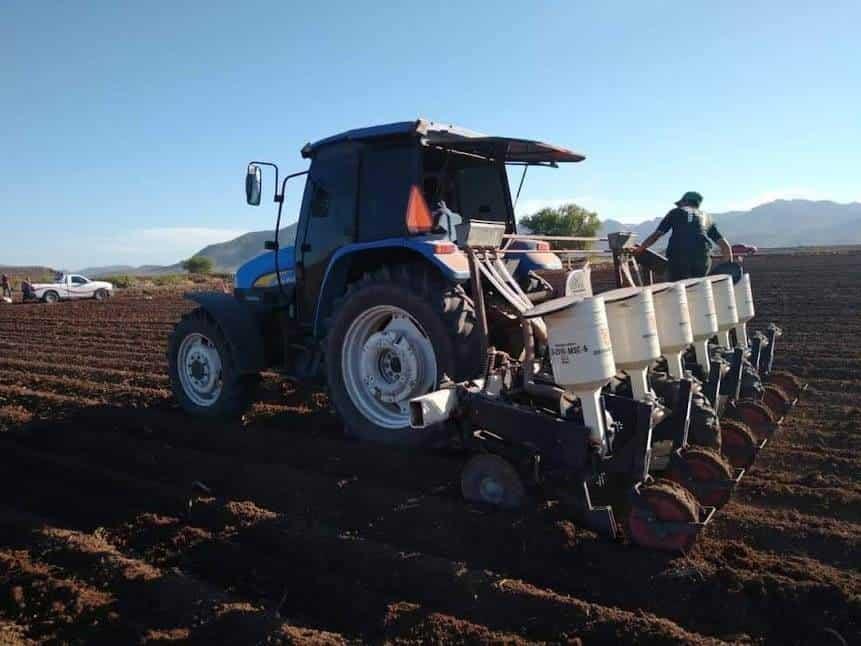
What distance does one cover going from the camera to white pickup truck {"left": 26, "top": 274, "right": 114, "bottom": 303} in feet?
85.3

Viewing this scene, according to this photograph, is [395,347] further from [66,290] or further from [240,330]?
[66,290]

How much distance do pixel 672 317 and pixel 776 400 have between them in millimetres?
1950

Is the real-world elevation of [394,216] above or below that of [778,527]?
above

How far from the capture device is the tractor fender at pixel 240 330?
5965 millimetres

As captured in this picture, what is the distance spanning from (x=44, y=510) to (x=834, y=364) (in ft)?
25.6

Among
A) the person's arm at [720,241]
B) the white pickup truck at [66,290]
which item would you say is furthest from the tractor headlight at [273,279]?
the white pickup truck at [66,290]

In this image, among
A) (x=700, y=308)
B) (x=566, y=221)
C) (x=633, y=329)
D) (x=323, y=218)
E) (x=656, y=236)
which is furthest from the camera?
(x=566, y=221)

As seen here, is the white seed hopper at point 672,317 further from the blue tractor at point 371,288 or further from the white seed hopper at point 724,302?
the white seed hopper at point 724,302

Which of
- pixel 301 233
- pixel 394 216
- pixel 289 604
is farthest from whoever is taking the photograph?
pixel 301 233

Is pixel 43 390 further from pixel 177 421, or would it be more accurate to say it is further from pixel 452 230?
pixel 452 230

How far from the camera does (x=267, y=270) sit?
6484 mm

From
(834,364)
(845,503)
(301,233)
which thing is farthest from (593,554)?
(834,364)

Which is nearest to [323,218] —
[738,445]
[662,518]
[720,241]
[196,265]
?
[720,241]

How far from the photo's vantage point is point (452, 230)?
5.43 metres
